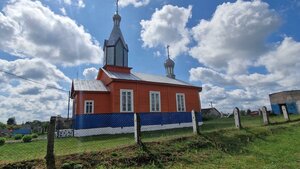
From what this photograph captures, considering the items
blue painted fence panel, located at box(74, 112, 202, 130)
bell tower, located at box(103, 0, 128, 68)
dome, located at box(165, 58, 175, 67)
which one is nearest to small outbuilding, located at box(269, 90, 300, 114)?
dome, located at box(165, 58, 175, 67)

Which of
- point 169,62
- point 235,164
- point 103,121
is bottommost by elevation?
point 235,164

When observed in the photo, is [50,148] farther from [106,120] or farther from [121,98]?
[121,98]

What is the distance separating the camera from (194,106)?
21234 mm

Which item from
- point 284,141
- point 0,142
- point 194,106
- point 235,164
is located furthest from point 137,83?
point 235,164

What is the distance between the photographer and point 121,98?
1656cm

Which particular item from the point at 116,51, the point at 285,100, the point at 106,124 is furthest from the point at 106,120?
the point at 285,100

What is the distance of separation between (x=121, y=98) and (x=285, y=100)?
33.9 meters

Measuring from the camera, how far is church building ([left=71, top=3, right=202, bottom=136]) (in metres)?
16.1

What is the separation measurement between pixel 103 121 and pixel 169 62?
562 inches

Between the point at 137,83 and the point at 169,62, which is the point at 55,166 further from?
the point at 169,62

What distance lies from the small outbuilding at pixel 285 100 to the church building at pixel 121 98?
78.0 feet

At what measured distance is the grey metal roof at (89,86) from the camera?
16.6m

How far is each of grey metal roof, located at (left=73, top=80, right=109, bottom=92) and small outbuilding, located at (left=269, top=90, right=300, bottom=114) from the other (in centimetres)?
3231

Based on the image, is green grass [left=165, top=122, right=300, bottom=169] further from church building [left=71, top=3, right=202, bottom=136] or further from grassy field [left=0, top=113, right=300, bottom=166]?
church building [left=71, top=3, right=202, bottom=136]
